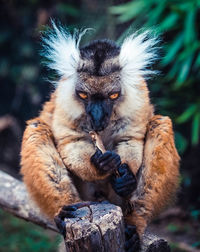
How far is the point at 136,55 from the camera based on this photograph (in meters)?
6.13

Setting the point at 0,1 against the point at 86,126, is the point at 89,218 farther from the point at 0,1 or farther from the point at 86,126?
the point at 0,1

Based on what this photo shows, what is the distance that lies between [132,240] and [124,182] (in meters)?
0.84

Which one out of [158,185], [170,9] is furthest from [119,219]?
[170,9]

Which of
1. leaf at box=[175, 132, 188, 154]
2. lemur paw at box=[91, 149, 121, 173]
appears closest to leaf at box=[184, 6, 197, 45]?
leaf at box=[175, 132, 188, 154]

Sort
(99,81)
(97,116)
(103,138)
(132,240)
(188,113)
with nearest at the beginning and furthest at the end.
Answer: (132,240), (97,116), (99,81), (103,138), (188,113)

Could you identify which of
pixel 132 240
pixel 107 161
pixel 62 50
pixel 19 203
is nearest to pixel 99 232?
pixel 132 240

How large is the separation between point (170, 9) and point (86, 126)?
188 inches

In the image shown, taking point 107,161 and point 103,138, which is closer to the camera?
point 107,161

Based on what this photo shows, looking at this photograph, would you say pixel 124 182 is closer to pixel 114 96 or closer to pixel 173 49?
pixel 114 96

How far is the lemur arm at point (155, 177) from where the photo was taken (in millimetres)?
5441

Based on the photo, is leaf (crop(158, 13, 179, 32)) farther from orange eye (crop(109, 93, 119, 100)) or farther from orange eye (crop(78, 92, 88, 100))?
orange eye (crop(78, 92, 88, 100))

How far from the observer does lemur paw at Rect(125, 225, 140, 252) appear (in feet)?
15.8

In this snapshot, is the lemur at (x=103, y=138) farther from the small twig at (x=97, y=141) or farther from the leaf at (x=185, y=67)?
the leaf at (x=185, y=67)

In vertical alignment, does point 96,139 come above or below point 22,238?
above
